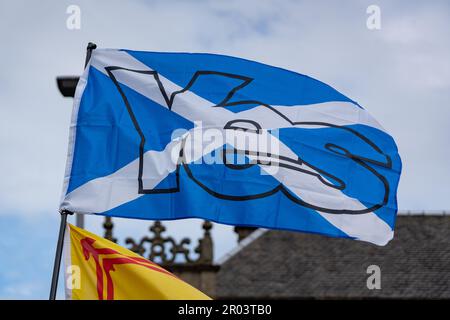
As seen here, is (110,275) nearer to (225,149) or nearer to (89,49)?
(225,149)

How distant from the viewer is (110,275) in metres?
9.73

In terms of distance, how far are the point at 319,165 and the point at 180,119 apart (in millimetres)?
1243

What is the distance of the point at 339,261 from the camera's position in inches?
1784

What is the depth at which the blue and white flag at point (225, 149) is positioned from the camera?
10.1m

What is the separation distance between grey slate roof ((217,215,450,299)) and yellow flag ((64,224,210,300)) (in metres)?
33.5

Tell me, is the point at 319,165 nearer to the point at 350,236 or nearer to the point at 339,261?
the point at 350,236

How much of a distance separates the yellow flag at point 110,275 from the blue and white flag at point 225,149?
0.98 ft

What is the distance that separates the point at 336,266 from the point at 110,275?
117 ft

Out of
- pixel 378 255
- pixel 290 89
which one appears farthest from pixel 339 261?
pixel 290 89

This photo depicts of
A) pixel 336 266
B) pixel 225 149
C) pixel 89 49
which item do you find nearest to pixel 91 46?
pixel 89 49

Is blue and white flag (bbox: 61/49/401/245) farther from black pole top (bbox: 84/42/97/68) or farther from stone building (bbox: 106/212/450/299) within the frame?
stone building (bbox: 106/212/450/299)

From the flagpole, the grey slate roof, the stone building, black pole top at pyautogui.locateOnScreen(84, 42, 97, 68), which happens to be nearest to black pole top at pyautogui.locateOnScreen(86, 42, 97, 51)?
black pole top at pyautogui.locateOnScreen(84, 42, 97, 68)

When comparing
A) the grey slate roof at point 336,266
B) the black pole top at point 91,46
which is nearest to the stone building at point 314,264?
the grey slate roof at point 336,266

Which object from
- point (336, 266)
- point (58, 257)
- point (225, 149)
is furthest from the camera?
point (336, 266)
